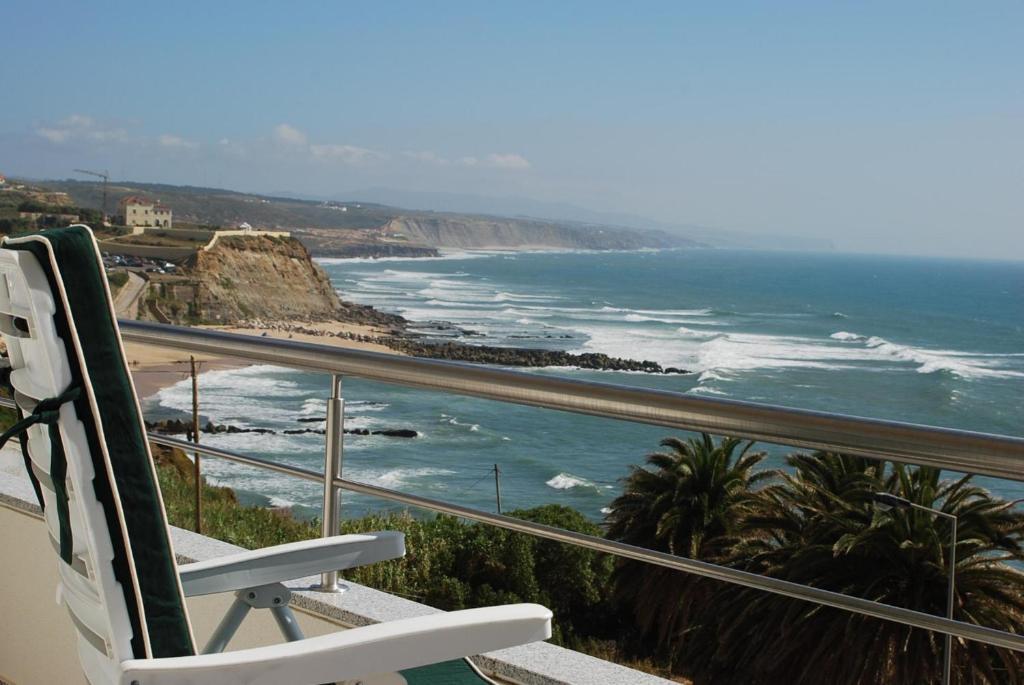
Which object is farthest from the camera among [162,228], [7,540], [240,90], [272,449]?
[240,90]

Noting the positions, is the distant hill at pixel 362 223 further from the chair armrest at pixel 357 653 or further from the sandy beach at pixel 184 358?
the chair armrest at pixel 357 653

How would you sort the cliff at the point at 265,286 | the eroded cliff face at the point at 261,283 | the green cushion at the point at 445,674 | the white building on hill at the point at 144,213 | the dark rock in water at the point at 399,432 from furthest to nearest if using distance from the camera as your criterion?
1. the eroded cliff face at the point at 261,283
2. the cliff at the point at 265,286
3. the white building on hill at the point at 144,213
4. the dark rock in water at the point at 399,432
5. the green cushion at the point at 445,674

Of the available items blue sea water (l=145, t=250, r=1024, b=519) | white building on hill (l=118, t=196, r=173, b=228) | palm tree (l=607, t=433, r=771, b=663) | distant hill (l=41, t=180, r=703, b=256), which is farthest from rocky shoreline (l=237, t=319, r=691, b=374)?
palm tree (l=607, t=433, r=771, b=663)

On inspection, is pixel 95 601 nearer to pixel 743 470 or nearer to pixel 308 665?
pixel 308 665

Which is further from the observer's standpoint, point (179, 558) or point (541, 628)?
point (179, 558)

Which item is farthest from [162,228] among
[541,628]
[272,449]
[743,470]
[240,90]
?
[541,628]

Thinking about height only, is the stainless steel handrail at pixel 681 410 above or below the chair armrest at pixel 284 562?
above

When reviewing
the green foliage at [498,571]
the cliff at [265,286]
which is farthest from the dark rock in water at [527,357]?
the green foliage at [498,571]
